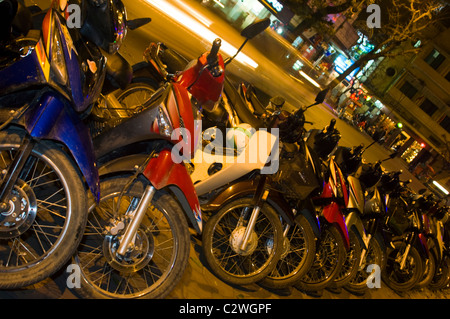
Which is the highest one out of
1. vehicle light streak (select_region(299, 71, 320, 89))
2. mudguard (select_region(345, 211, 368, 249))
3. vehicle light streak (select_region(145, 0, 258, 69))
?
vehicle light streak (select_region(299, 71, 320, 89))

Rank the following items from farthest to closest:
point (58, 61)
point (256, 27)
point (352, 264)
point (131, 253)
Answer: point (352, 264) → point (256, 27) → point (131, 253) → point (58, 61)

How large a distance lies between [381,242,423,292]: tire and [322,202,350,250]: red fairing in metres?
2.33

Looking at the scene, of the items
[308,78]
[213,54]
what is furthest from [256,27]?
[308,78]

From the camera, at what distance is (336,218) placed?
3.71 m

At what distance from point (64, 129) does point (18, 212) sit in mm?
508

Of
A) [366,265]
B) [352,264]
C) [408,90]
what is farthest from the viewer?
[408,90]

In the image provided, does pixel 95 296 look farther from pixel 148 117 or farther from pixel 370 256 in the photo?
pixel 370 256

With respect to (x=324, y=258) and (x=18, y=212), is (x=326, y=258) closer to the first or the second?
(x=324, y=258)

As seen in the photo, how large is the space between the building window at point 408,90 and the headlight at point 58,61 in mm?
41697

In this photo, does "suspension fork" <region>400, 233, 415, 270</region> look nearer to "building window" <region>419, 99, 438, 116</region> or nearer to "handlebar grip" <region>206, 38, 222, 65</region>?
"handlebar grip" <region>206, 38, 222, 65</region>

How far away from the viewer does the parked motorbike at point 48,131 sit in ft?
5.43

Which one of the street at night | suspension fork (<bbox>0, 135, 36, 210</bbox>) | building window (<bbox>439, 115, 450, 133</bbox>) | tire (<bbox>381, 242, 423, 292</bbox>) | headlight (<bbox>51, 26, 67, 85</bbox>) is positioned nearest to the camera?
suspension fork (<bbox>0, 135, 36, 210</bbox>)

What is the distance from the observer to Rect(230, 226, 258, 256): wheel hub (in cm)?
292

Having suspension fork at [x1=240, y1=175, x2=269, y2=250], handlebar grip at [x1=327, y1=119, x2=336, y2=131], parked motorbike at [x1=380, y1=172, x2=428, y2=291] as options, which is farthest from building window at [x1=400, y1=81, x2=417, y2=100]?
suspension fork at [x1=240, y1=175, x2=269, y2=250]
